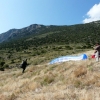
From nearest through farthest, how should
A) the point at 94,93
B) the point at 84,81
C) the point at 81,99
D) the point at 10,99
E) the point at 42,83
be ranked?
the point at 81,99 < the point at 94,93 < the point at 10,99 < the point at 84,81 < the point at 42,83

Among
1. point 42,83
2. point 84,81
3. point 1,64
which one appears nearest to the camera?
point 84,81

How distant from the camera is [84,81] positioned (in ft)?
35.5

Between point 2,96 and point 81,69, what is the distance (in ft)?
15.9

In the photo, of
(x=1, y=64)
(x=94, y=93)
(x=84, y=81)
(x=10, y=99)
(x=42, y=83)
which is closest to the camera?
(x=94, y=93)

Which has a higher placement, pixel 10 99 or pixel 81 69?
pixel 81 69

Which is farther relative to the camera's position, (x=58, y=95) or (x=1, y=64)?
(x=1, y=64)

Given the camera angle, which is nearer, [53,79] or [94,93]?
[94,93]

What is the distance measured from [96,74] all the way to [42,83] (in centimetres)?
314

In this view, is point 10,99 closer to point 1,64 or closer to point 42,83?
point 42,83

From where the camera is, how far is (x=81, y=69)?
1270cm

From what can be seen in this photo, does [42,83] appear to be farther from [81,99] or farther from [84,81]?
[81,99]

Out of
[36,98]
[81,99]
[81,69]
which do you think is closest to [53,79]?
[81,69]

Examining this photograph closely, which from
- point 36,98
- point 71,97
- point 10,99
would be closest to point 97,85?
point 71,97

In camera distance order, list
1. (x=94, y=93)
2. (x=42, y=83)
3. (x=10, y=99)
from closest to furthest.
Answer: (x=94, y=93) < (x=10, y=99) < (x=42, y=83)
